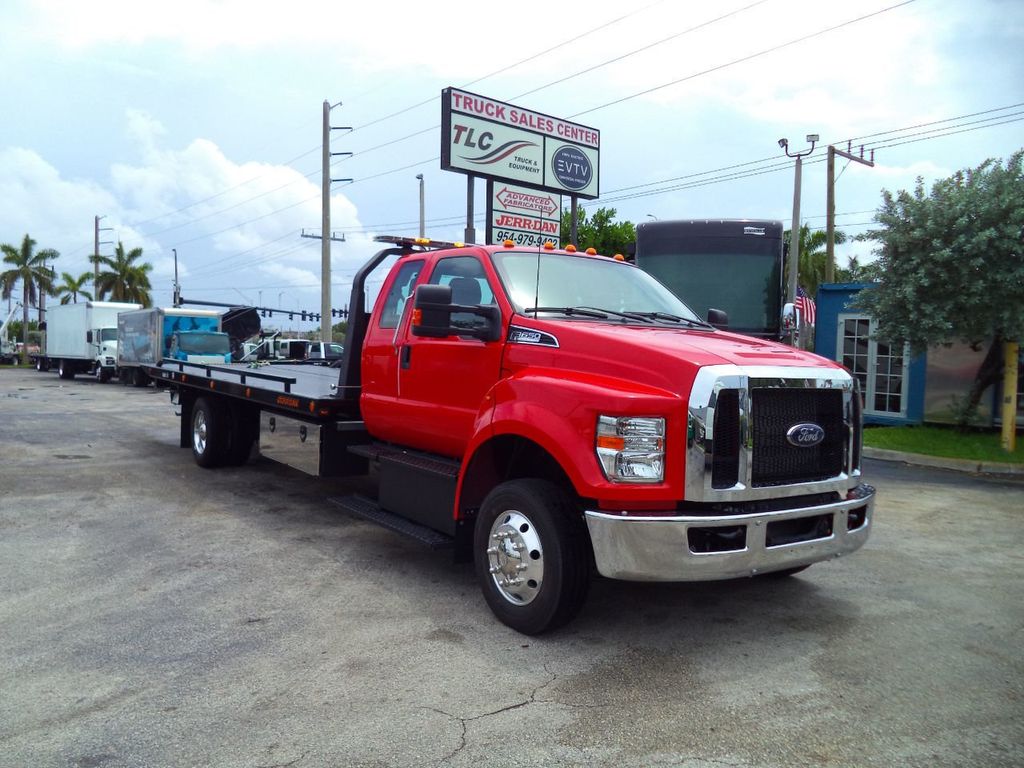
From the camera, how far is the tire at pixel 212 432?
9391mm

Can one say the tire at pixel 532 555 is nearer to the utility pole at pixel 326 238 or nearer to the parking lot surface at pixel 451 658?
the parking lot surface at pixel 451 658

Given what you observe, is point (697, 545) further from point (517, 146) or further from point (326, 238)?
point (326, 238)

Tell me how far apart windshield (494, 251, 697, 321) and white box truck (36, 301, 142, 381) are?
92.9 feet

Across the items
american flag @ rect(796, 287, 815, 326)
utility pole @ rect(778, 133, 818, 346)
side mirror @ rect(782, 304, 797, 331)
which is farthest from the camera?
utility pole @ rect(778, 133, 818, 346)

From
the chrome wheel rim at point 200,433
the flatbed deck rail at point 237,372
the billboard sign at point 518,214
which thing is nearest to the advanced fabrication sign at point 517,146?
the billboard sign at point 518,214

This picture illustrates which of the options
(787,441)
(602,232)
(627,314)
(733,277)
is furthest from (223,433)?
(602,232)

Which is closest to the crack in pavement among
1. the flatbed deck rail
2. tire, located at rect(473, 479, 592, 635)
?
tire, located at rect(473, 479, 592, 635)

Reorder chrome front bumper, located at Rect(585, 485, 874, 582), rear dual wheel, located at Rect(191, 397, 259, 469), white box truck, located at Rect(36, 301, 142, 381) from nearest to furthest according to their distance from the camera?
1. chrome front bumper, located at Rect(585, 485, 874, 582)
2. rear dual wheel, located at Rect(191, 397, 259, 469)
3. white box truck, located at Rect(36, 301, 142, 381)

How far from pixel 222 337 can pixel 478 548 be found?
24223 mm

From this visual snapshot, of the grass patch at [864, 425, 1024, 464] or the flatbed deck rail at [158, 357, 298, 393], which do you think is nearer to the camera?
the flatbed deck rail at [158, 357, 298, 393]

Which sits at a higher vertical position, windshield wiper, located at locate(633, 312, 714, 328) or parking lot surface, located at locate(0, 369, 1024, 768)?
windshield wiper, located at locate(633, 312, 714, 328)

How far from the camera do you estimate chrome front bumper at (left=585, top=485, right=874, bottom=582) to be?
3.91m

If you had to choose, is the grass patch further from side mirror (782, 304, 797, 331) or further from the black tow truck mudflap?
the black tow truck mudflap

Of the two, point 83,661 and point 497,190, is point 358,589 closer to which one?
point 83,661
